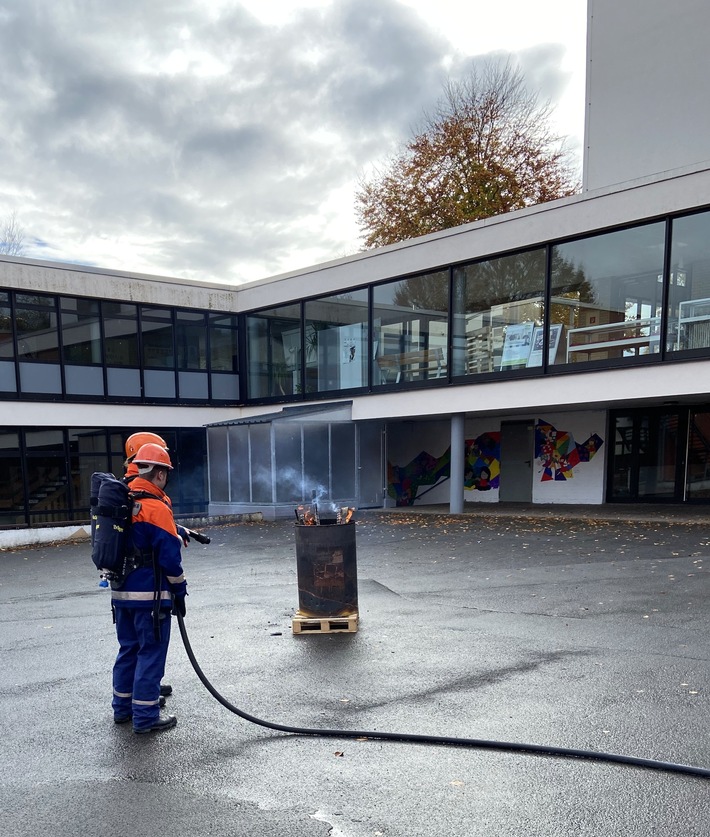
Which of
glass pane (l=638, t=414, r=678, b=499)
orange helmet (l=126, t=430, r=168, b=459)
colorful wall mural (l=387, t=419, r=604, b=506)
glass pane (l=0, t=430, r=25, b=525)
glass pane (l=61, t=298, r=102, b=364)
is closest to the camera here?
orange helmet (l=126, t=430, r=168, b=459)

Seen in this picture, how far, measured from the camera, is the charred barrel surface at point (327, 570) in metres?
6.59

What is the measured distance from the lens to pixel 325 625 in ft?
21.2

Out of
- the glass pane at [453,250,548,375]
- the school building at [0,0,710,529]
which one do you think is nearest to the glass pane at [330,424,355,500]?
the school building at [0,0,710,529]

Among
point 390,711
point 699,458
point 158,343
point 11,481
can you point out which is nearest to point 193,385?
point 158,343

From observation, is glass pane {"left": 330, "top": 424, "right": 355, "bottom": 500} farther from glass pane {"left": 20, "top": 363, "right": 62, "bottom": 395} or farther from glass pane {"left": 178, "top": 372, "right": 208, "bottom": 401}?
glass pane {"left": 20, "top": 363, "right": 62, "bottom": 395}

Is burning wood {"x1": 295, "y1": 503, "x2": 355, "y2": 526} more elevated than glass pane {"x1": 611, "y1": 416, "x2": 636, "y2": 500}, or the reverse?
burning wood {"x1": 295, "y1": 503, "x2": 355, "y2": 526}

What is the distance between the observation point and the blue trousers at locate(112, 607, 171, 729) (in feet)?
14.2

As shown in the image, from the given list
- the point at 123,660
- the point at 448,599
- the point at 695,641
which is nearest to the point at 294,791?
the point at 123,660

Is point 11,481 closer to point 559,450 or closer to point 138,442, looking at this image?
point 559,450

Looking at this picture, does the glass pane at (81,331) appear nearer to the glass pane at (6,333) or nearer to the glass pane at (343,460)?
the glass pane at (6,333)

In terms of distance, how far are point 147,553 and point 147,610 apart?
0.37m

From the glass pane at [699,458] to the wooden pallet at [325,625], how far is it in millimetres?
12724

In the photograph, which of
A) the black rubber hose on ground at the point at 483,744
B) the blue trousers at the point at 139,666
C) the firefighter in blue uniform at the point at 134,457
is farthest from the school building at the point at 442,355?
the blue trousers at the point at 139,666

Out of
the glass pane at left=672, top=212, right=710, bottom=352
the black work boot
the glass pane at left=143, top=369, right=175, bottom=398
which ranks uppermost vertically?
the glass pane at left=672, top=212, right=710, bottom=352
